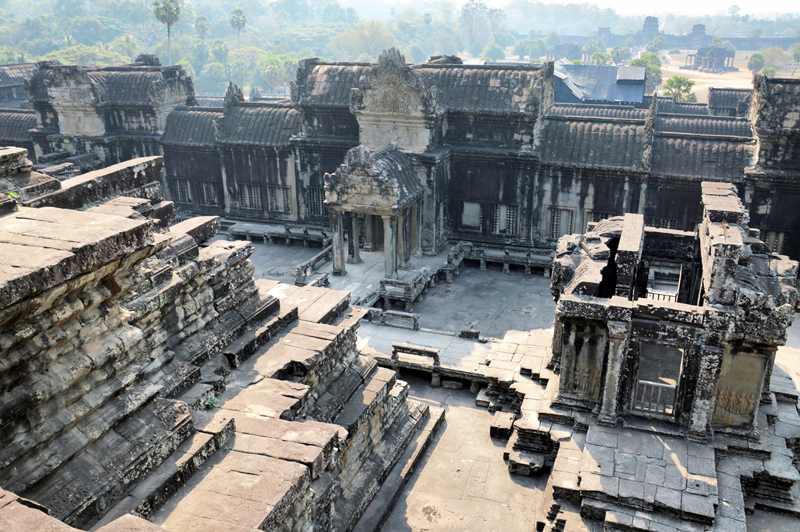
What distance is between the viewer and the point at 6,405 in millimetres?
7395

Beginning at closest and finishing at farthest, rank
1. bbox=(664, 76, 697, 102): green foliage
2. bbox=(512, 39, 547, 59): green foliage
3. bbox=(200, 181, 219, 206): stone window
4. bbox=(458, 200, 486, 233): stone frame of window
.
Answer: bbox=(458, 200, 486, 233): stone frame of window
bbox=(200, 181, 219, 206): stone window
bbox=(664, 76, 697, 102): green foliage
bbox=(512, 39, 547, 59): green foliage

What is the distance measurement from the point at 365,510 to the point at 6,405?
7536mm

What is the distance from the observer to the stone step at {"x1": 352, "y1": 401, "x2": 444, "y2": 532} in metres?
12.7

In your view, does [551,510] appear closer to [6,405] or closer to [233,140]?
[6,405]

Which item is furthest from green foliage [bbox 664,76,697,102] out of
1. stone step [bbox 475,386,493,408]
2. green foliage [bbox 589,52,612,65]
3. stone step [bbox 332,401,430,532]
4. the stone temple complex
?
stone step [bbox 332,401,430,532]

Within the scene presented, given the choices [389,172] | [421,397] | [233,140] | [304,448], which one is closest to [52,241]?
[304,448]

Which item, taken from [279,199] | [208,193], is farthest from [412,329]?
[208,193]

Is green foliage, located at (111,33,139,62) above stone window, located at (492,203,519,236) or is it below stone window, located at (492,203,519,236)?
above

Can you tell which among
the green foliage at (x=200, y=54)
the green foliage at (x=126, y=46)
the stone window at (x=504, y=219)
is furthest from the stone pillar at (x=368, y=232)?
the green foliage at (x=126, y=46)

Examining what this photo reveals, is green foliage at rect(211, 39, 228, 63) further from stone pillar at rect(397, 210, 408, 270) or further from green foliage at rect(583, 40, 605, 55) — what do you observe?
stone pillar at rect(397, 210, 408, 270)

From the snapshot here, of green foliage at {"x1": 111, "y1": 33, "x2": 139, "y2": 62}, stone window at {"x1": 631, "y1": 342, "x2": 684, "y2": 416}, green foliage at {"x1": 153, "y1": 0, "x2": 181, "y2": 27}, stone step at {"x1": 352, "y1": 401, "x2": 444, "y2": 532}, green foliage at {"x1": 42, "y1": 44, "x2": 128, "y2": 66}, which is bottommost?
stone step at {"x1": 352, "y1": 401, "x2": 444, "y2": 532}

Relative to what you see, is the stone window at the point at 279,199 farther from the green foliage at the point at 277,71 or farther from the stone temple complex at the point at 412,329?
the green foliage at the point at 277,71

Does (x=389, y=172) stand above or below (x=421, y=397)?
above

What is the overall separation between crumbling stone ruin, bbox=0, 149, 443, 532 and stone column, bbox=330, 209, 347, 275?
11.3m
